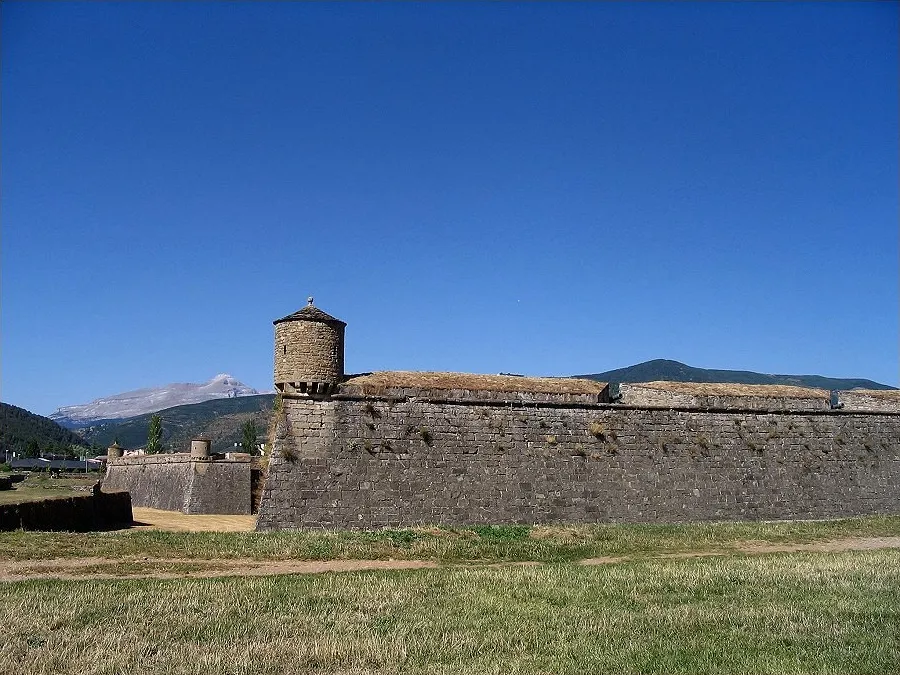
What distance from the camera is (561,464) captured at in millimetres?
22125

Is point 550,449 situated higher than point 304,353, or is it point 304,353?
point 304,353

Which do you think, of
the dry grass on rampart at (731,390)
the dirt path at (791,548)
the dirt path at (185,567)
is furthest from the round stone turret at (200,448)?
the dirt path at (791,548)

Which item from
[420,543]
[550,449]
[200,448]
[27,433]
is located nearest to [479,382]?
[550,449]

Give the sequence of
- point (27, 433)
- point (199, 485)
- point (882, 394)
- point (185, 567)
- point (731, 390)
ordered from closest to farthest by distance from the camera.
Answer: point (185, 567) < point (731, 390) < point (882, 394) < point (199, 485) < point (27, 433)

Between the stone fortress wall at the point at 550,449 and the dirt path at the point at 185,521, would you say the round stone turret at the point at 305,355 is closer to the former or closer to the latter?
the stone fortress wall at the point at 550,449

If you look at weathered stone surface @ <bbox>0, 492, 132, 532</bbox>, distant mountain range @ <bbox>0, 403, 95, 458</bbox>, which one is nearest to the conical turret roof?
weathered stone surface @ <bbox>0, 492, 132, 532</bbox>

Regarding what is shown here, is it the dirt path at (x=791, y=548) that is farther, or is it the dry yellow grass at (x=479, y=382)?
the dry yellow grass at (x=479, y=382)

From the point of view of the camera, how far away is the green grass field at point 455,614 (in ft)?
24.8

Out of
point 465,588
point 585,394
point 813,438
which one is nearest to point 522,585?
point 465,588

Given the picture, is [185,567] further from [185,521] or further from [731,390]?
[731,390]

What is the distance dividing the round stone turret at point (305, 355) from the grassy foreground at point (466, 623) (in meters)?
14.0

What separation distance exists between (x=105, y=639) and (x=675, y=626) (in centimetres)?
645

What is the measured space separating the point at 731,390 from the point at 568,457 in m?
8.25

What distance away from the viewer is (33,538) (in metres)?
15.4
